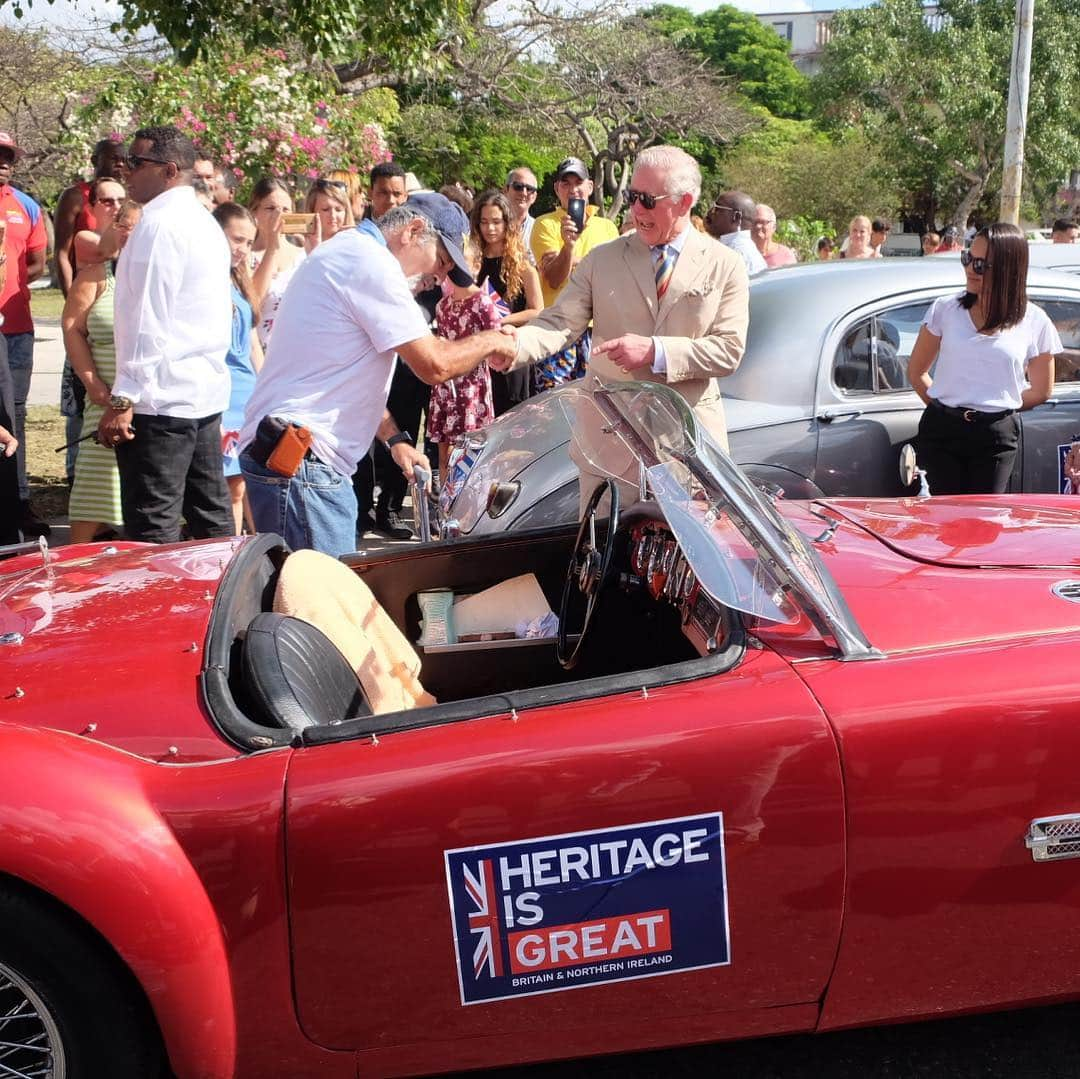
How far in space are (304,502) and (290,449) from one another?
0.19m

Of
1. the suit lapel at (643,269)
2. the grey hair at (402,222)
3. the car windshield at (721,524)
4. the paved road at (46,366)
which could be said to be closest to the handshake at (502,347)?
the grey hair at (402,222)

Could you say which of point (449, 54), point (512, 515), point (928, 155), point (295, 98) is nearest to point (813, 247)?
point (449, 54)

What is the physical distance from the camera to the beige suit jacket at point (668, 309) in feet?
13.1

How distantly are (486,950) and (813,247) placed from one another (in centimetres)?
2306

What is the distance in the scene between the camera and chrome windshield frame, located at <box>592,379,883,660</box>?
230 centimetres

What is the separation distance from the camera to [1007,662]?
87.7 inches

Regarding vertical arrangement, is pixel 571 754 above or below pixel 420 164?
below

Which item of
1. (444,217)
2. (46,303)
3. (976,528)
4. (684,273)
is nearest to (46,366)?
(46,303)

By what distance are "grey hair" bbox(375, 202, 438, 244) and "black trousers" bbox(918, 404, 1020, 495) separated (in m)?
2.12

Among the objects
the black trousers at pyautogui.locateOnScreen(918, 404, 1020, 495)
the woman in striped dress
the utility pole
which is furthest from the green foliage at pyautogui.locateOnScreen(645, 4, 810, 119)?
the black trousers at pyautogui.locateOnScreen(918, 404, 1020, 495)

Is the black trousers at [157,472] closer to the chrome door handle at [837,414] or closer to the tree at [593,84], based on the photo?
the chrome door handle at [837,414]

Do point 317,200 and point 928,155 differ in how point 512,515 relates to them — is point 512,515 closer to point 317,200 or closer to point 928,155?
point 317,200

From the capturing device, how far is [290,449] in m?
3.72

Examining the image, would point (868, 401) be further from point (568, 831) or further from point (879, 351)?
point (568, 831)
